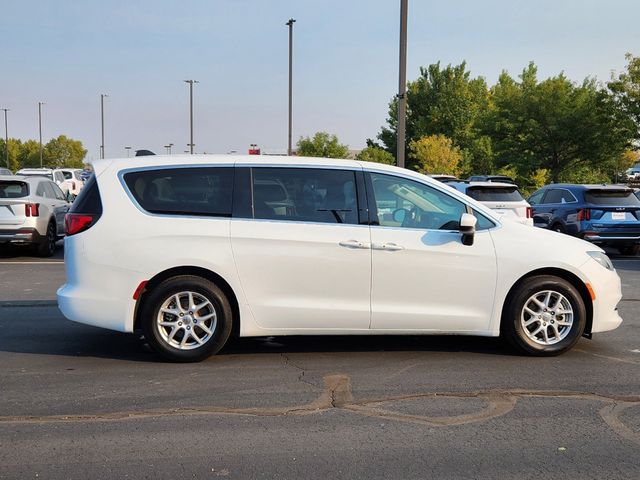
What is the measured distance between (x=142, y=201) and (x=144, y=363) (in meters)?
1.39

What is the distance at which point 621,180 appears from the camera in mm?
59469

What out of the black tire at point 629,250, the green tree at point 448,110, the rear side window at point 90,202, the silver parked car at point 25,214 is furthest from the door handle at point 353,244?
the green tree at point 448,110

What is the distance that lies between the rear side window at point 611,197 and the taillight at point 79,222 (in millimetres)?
11921

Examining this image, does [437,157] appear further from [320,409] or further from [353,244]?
[320,409]

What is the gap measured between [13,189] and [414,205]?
33.4 ft

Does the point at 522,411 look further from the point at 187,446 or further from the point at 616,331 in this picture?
the point at 616,331

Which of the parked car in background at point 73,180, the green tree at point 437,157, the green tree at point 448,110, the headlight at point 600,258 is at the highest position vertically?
the green tree at point 448,110

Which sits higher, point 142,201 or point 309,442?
point 142,201

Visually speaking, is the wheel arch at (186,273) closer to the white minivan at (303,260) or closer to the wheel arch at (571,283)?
the white minivan at (303,260)

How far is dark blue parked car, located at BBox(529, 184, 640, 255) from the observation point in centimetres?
1484

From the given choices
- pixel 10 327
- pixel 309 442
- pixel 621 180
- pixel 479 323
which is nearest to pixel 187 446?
pixel 309 442

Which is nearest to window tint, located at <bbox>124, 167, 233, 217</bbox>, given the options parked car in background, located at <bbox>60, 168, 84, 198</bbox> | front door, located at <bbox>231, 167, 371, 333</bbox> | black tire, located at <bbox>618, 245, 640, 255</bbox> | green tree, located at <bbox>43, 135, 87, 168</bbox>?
front door, located at <bbox>231, 167, 371, 333</bbox>

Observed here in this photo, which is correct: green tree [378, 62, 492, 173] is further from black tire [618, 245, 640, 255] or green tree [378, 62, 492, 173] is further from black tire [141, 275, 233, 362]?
black tire [141, 275, 233, 362]

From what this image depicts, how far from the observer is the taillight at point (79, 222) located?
236 inches
